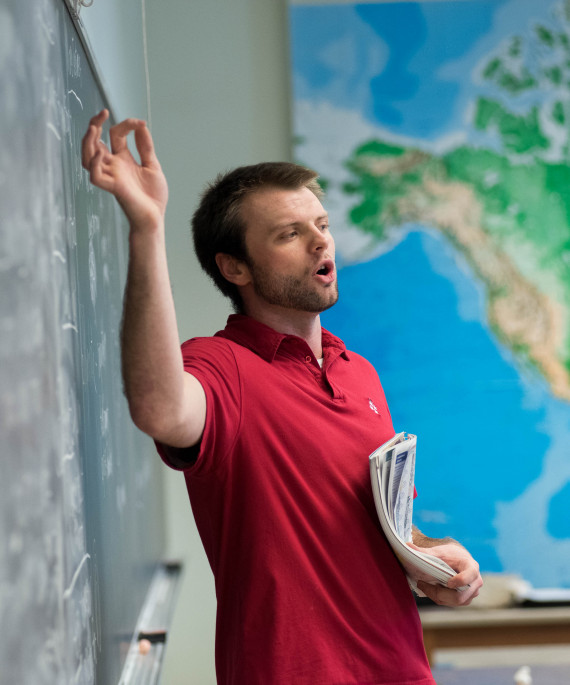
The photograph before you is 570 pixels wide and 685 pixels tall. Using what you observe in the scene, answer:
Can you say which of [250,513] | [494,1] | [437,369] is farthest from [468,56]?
[250,513]

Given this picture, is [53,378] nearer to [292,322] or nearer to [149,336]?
[149,336]

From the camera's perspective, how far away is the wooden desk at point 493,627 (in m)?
2.81

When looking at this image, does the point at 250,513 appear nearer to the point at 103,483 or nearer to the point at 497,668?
the point at 103,483

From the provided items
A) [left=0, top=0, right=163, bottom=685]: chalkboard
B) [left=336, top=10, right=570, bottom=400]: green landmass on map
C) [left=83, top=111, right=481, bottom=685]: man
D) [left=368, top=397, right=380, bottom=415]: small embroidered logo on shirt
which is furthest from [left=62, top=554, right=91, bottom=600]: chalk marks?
[left=336, top=10, right=570, bottom=400]: green landmass on map

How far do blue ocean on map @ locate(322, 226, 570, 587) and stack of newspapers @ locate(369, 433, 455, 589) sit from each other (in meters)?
1.87

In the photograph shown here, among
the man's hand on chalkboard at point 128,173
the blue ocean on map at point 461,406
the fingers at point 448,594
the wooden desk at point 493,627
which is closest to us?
the man's hand on chalkboard at point 128,173

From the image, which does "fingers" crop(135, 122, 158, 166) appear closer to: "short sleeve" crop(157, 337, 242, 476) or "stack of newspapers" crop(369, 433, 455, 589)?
"short sleeve" crop(157, 337, 242, 476)

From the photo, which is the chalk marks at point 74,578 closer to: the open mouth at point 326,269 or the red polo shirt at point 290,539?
the red polo shirt at point 290,539

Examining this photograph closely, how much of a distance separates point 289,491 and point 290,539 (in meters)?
0.07

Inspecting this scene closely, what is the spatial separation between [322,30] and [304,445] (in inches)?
95.8

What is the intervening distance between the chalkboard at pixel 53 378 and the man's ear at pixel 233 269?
23 centimetres

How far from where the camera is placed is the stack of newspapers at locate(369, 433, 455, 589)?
119 cm

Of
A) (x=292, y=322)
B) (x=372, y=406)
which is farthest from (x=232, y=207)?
(x=372, y=406)

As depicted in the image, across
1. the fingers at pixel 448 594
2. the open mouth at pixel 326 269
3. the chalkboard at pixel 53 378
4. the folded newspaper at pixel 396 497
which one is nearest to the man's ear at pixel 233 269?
the open mouth at pixel 326 269
